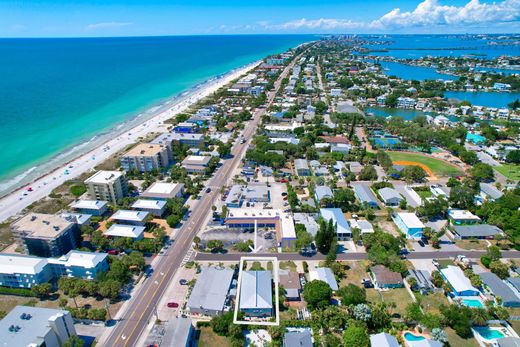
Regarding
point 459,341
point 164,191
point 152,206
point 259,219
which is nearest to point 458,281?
point 459,341

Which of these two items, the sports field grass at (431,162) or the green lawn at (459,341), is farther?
the sports field grass at (431,162)

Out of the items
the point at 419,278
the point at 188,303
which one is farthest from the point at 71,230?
the point at 419,278

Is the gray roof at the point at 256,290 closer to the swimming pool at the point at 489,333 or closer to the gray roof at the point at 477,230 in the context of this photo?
the swimming pool at the point at 489,333

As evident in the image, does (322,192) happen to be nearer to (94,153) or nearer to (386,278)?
(386,278)

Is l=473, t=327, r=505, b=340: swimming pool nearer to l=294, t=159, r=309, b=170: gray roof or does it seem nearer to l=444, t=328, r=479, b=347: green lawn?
l=444, t=328, r=479, b=347: green lawn

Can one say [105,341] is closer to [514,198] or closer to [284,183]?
[284,183]

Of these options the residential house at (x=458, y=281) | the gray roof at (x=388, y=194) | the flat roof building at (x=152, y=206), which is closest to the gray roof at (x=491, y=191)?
the gray roof at (x=388, y=194)

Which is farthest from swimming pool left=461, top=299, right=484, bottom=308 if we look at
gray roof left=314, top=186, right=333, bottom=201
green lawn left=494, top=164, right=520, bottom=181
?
green lawn left=494, top=164, right=520, bottom=181
